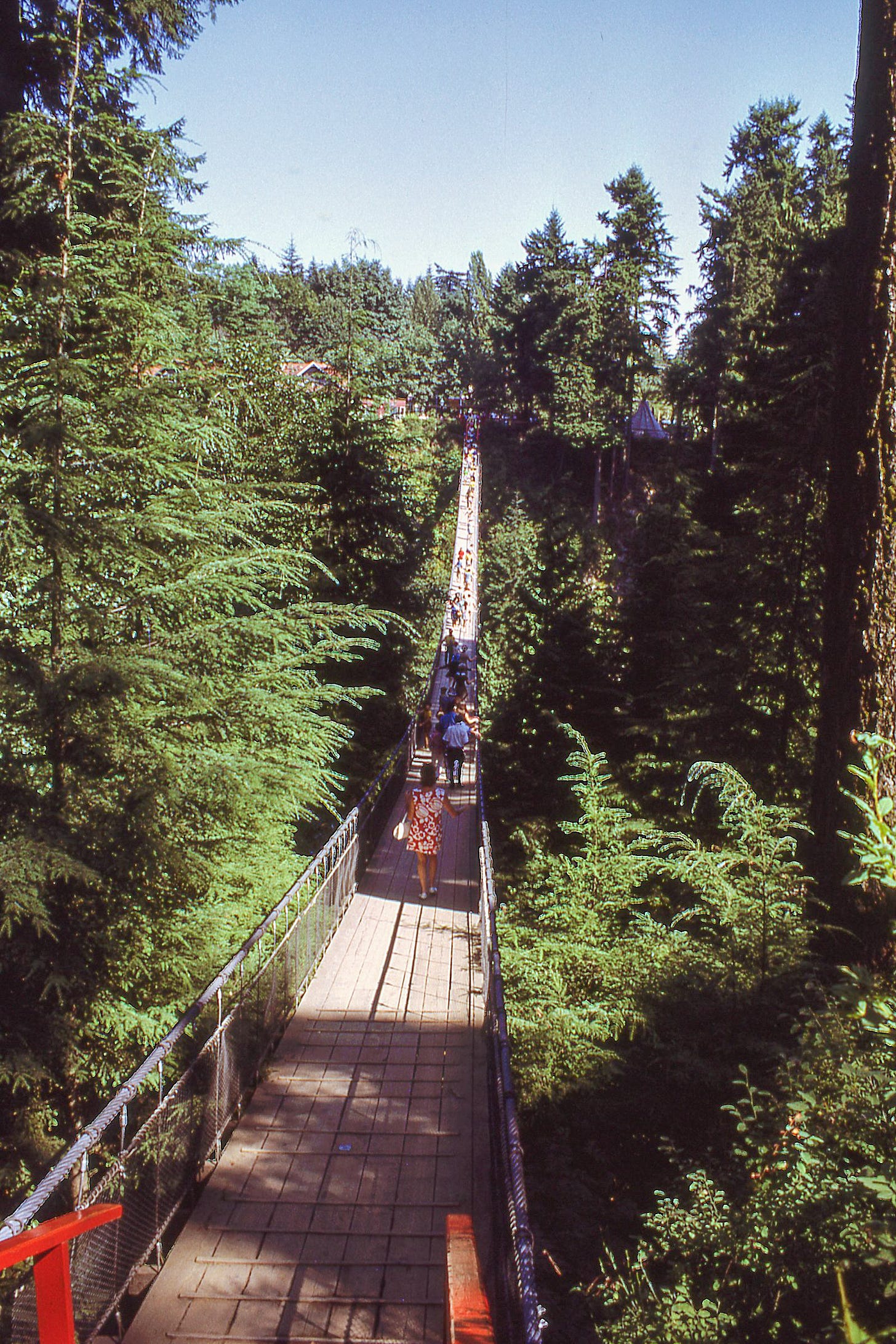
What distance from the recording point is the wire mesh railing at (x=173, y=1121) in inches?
145

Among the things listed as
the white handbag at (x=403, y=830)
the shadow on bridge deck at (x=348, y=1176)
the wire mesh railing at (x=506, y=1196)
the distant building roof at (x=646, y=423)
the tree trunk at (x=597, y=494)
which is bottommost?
the shadow on bridge deck at (x=348, y=1176)

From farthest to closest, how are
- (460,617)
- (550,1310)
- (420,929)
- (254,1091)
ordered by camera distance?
(460,617), (420,929), (254,1091), (550,1310)

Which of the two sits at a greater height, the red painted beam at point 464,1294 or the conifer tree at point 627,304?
the conifer tree at point 627,304

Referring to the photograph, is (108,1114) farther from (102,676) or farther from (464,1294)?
(102,676)

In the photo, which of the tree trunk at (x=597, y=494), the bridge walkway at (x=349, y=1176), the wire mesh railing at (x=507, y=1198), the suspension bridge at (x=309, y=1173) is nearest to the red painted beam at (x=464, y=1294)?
the suspension bridge at (x=309, y=1173)

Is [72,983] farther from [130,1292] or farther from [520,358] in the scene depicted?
[520,358]

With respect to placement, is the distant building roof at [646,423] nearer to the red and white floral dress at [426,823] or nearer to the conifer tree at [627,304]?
the conifer tree at [627,304]

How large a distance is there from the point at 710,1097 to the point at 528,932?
11.0 feet

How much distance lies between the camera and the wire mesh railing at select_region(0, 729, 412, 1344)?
368 centimetres

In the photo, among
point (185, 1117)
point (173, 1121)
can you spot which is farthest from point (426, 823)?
point (173, 1121)

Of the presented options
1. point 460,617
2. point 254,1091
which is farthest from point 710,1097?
point 460,617

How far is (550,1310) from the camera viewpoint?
17.1ft

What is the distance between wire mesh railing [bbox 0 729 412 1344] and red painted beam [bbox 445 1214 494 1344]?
1535mm

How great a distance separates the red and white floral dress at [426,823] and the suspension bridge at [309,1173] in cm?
160
